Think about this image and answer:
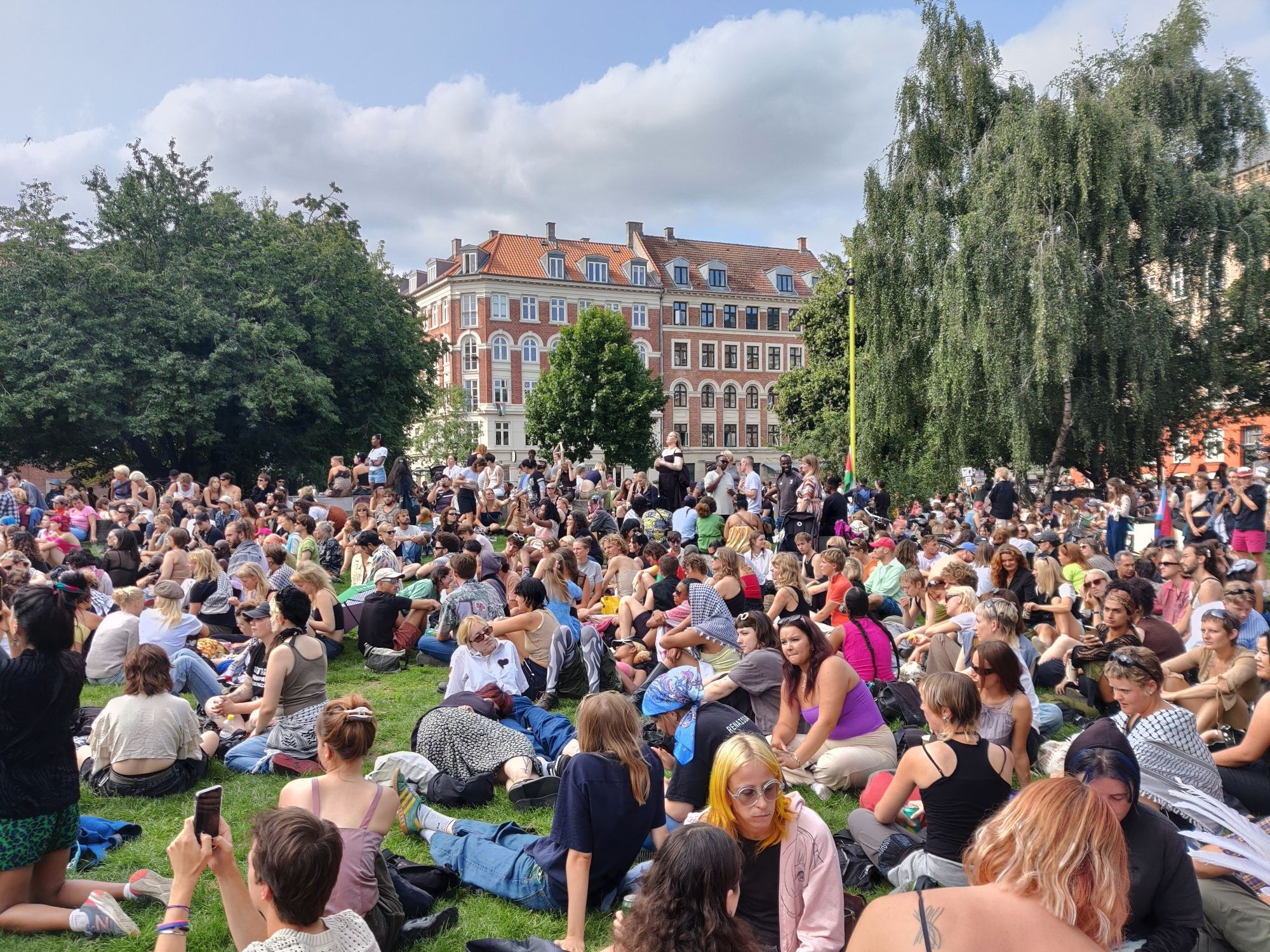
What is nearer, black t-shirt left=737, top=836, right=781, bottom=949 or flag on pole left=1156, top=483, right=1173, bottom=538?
black t-shirt left=737, top=836, right=781, bottom=949

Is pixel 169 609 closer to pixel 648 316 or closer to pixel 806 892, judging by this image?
pixel 806 892

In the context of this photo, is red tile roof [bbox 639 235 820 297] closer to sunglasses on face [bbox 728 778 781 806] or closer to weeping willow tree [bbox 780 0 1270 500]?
weeping willow tree [bbox 780 0 1270 500]

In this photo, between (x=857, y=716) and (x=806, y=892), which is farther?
(x=857, y=716)

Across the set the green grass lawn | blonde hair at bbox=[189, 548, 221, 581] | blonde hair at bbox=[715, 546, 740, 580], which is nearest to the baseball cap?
the green grass lawn

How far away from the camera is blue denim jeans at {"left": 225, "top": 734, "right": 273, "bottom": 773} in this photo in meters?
6.51

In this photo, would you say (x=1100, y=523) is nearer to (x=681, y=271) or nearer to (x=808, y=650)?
(x=808, y=650)

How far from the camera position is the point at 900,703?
7.55 meters

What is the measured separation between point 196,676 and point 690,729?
186 inches

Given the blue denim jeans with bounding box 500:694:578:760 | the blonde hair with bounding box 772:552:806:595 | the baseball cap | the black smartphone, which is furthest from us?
the blonde hair with bounding box 772:552:806:595

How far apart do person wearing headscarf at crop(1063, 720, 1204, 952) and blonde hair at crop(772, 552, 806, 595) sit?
18.7ft

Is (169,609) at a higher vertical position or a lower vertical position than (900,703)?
higher

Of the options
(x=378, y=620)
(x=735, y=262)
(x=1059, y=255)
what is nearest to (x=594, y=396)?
(x=735, y=262)

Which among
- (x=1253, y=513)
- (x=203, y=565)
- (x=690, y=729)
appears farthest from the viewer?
(x=1253, y=513)

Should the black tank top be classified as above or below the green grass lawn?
above
